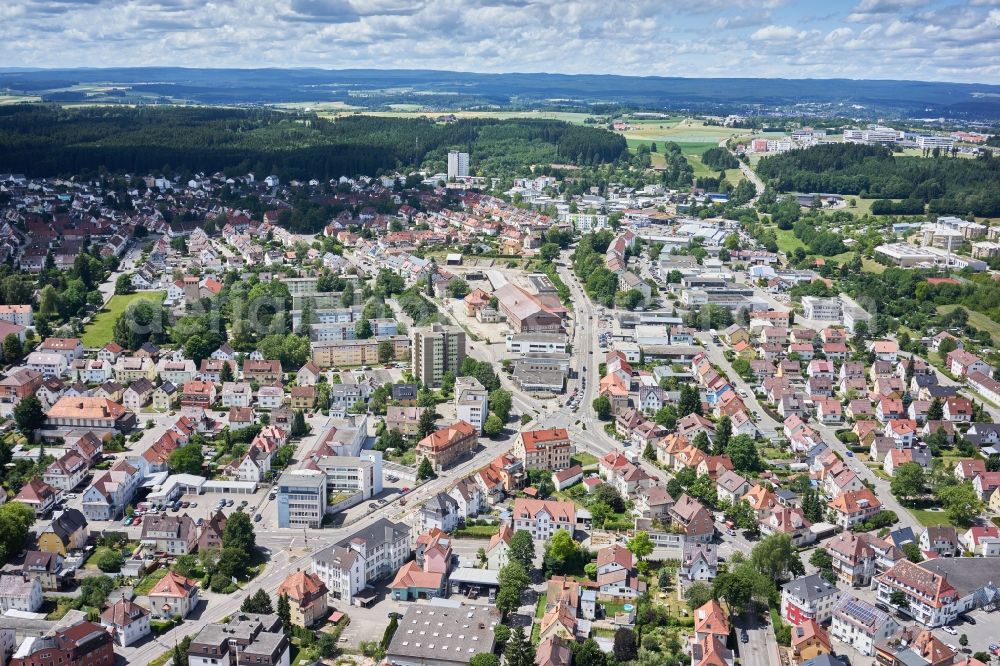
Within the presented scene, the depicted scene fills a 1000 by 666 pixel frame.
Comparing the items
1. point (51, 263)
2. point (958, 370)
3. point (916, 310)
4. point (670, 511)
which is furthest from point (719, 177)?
point (670, 511)

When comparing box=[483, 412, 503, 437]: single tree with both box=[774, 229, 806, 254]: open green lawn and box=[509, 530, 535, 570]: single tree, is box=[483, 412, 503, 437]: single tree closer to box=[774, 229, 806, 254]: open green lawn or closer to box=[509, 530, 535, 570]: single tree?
box=[509, 530, 535, 570]: single tree

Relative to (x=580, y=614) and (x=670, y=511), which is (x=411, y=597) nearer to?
(x=580, y=614)

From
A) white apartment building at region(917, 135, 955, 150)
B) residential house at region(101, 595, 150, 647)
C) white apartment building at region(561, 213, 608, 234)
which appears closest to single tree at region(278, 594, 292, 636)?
residential house at region(101, 595, 150, 647)

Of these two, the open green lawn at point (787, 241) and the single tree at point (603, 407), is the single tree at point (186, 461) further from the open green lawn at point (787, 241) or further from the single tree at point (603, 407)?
the open green lawn at point (787, 241)

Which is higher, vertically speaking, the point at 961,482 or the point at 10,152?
the point at 10,152

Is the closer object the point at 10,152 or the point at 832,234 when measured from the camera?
the point at 832,234

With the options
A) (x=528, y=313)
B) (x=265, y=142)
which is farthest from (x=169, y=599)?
(x=265, y=142)

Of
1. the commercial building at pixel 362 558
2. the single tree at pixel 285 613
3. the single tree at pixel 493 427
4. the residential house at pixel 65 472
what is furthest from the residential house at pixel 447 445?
the residential house at pixel 65 472
